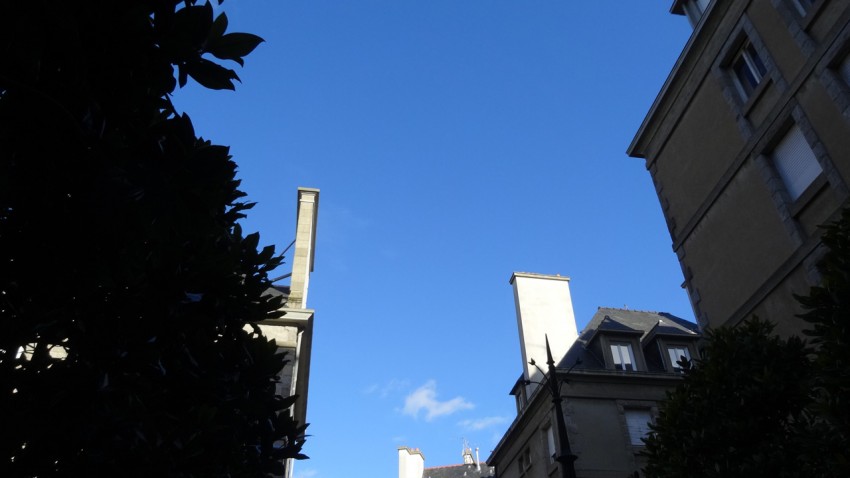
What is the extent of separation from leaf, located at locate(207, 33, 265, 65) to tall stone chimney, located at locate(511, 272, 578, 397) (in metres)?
24.1

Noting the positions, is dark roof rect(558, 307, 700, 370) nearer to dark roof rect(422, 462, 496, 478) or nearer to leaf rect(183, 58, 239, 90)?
leaf rect(183, 58, 239, 90)

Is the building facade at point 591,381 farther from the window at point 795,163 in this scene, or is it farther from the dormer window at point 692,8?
the dormer window at point 692,8

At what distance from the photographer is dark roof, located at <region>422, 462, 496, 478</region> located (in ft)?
153

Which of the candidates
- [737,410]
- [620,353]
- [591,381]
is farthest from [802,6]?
Result: [620,353]

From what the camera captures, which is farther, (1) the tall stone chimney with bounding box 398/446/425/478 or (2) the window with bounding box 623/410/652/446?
(1) the tall stone chimney with bounding box 398/446/425/478

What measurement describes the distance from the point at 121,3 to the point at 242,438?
403 cm

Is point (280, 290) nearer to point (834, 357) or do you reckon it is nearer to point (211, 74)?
point (834, 357)

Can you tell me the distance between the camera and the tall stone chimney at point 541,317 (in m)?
26.3

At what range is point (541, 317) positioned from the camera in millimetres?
27562

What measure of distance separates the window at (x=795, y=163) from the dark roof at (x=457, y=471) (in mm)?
38431

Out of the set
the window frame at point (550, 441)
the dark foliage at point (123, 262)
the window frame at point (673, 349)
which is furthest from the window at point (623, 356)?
the dark foliage at point (123, 262)

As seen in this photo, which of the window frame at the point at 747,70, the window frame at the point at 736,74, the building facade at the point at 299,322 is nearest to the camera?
the window frame at the point at 736,74

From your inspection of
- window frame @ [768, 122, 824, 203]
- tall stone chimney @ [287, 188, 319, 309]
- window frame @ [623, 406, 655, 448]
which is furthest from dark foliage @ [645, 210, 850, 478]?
window frame @ [623, 406, 655, 448]

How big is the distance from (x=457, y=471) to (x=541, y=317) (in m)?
24.8
